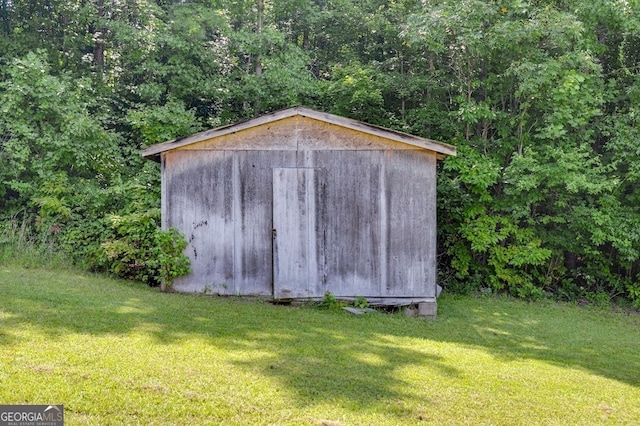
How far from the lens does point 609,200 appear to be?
10.5 m

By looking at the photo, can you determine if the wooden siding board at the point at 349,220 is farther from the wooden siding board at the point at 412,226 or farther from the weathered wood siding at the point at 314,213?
the wooden siding board at the point at 412,226

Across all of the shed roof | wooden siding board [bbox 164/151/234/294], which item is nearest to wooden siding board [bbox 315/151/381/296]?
the shed roof

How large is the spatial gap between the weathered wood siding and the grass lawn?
27.6 inches

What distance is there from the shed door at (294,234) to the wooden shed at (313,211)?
2cm

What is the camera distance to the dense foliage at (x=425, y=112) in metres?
10.4

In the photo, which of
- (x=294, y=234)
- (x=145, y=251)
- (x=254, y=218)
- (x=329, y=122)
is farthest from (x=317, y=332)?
(x=145, y=251)

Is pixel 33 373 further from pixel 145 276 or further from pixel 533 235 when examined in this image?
pixel 533 235

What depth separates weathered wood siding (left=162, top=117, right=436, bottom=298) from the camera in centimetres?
846

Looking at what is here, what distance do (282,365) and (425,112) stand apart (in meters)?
8.75

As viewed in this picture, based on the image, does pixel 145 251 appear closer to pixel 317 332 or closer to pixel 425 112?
pixel 317 332

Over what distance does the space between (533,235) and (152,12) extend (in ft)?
34.3

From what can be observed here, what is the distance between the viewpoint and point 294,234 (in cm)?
848

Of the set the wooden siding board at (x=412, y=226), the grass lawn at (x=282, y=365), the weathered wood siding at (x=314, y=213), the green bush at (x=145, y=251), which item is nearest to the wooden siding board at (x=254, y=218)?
the weathered wood siding at (x=314, y=213)

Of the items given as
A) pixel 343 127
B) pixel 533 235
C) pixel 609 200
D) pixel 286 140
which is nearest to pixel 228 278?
pixel 286 140
